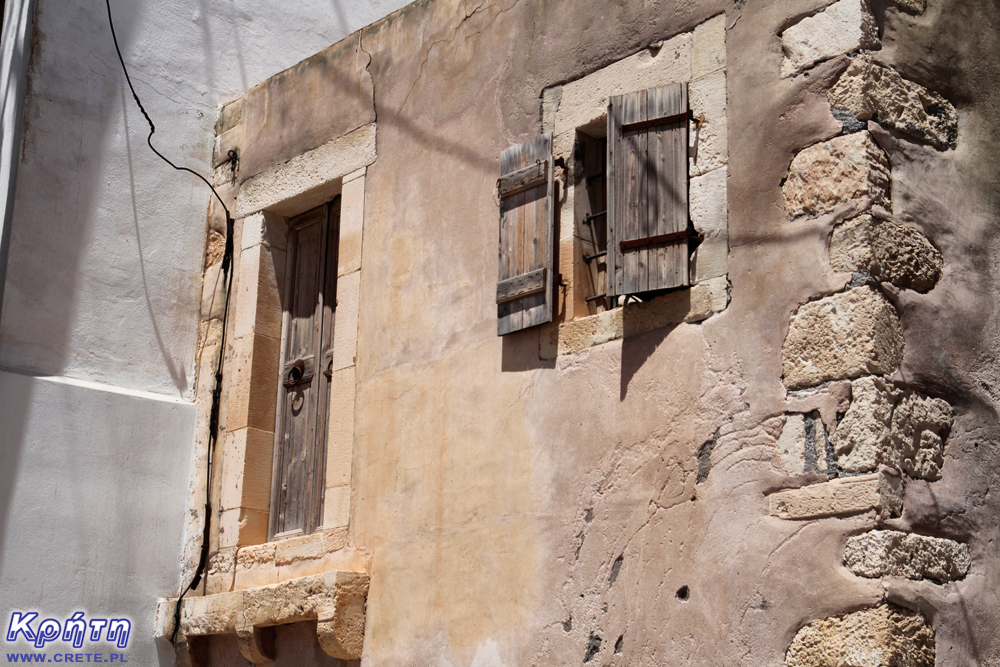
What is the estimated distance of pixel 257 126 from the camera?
6.75m

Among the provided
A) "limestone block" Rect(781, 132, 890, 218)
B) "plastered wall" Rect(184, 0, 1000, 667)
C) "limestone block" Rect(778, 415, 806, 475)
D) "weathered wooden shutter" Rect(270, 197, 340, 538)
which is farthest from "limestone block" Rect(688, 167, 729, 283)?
"weathered wooden shutter" Rect(270, 197, 340, 538)

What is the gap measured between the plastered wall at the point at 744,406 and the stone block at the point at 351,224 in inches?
21.6

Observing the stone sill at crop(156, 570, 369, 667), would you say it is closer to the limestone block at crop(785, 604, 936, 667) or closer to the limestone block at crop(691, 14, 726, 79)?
the limestone block at crop(785, 604, 936, 667)

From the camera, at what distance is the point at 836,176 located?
13.4 ft

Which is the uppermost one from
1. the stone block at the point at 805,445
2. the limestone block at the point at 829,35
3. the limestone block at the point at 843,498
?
the limestone block at the point at 829,35

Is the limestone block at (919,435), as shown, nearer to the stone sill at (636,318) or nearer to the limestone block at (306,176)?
the stone sill at (636,318)

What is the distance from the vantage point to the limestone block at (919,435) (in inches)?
150

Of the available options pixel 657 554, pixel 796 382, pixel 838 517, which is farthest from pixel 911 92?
pixel 657 554

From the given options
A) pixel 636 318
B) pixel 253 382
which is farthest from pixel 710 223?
pixel 253 382

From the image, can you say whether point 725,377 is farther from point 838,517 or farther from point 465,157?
point 465,157

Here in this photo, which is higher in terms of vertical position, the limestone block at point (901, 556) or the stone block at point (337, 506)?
the stone block at point (337, 506)

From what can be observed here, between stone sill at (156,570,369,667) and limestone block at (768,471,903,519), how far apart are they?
6.80 feet

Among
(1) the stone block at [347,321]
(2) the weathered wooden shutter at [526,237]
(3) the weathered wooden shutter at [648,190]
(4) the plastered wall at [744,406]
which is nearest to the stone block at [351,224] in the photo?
(1) the stone block at [347,321]

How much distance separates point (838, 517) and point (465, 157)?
2.46 m
